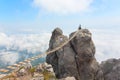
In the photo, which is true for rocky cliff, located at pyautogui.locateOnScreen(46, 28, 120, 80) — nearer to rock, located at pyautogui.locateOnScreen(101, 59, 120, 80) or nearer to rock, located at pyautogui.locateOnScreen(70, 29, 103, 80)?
rock, located at pyautogui.locateOnScreen(70, 29, 103, 80)

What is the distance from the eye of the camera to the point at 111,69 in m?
156

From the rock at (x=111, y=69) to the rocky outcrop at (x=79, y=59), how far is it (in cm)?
1046

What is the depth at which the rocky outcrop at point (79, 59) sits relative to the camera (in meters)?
136

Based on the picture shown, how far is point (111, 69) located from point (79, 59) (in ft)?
86.9

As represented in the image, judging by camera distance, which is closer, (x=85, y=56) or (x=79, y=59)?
(x=79, y=59)

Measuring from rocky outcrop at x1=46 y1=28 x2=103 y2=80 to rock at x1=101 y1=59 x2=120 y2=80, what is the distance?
10.5 metres

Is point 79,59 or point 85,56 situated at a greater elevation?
point 85,56

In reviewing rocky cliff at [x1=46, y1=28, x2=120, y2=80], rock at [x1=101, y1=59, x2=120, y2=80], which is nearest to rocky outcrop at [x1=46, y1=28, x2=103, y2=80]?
rocky cliff at [x1=46, y1=28, x2=120, y2=80]

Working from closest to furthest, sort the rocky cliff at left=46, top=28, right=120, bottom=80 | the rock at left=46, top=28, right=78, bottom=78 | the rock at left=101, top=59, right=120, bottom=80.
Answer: the rock at left=46, top=28, right=78, bottom=78, the rocky cliff at left=46, top=28, right=120, bottom=80, the rock at left=101, top=59, right=120, bottom=80

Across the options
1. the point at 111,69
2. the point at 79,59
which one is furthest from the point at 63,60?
the point at 111,69

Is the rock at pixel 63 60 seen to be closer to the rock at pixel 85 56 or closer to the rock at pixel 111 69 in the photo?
the rock at pixel 85 56

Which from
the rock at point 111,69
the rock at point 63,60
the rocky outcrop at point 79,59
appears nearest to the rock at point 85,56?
the rocky outcrop at point 79,59

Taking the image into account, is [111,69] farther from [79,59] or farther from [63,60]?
[63,60]

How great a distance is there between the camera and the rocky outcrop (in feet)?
446
